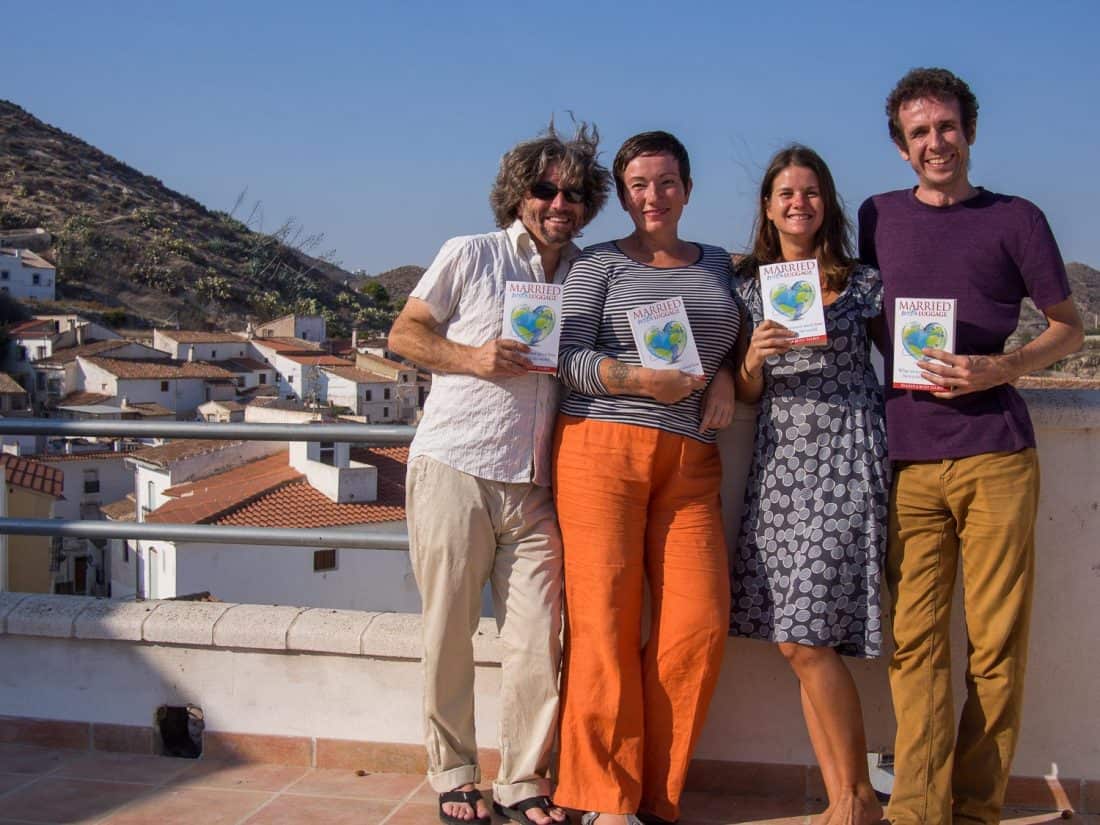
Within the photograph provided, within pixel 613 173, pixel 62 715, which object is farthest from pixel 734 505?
pixel 62 715

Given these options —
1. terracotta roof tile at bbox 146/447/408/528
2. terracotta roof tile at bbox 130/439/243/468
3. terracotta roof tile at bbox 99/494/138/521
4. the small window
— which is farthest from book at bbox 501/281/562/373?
the small window

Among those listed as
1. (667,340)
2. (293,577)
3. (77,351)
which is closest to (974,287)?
(667,340)

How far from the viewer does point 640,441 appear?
120 inches

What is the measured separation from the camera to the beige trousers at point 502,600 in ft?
10.5

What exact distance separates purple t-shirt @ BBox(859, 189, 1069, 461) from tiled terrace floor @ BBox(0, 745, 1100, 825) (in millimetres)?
1249

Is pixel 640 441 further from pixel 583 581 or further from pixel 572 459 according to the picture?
pixel 583 581

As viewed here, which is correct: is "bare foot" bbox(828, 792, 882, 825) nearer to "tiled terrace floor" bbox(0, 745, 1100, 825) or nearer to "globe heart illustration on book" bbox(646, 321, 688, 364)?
"tiled terrace floor" bbox(0, 745, 1100, 825)

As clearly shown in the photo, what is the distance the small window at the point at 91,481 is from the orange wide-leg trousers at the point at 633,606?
4153 cm

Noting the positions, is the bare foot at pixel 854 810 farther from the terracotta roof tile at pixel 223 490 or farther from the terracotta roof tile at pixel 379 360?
the terracotta roof tile at pixel 379 360

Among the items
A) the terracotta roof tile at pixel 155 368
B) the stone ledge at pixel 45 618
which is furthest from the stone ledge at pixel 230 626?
the terracotta roof tile at pixel 155 368

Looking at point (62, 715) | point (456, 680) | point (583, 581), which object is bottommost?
point (62, 715)

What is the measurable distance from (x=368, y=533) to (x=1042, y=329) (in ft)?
6.93

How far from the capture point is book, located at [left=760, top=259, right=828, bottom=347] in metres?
2.92

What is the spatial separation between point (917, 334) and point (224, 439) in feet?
6.77
